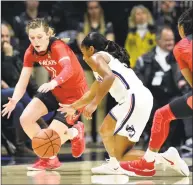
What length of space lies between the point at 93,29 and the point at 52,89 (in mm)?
2381

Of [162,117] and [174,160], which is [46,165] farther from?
[162,117]

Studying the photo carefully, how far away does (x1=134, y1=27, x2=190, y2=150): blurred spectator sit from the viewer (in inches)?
380

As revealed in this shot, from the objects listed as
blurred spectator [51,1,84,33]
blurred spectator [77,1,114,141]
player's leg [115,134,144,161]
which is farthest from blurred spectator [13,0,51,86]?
player's leg [115,134,144,161]

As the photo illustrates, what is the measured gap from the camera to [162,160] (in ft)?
24.3

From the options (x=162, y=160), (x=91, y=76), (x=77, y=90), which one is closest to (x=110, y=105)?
(x=91, y=76)

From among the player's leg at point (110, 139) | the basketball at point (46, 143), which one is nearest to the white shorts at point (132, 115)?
the player's leg at point (110, 139)

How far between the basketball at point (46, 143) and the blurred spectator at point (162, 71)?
2202 millimetres

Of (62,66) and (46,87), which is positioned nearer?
(46,87)

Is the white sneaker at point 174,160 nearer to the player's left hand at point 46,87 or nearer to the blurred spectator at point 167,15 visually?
the player's left hand at point 46,87

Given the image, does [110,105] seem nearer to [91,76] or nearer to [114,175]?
[91,76]

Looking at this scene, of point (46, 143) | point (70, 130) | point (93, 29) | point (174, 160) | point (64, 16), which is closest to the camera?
point (174, 160)

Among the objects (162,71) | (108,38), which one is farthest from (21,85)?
(162,71)

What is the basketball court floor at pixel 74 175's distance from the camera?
7.15m

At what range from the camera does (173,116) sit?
7035 mm
